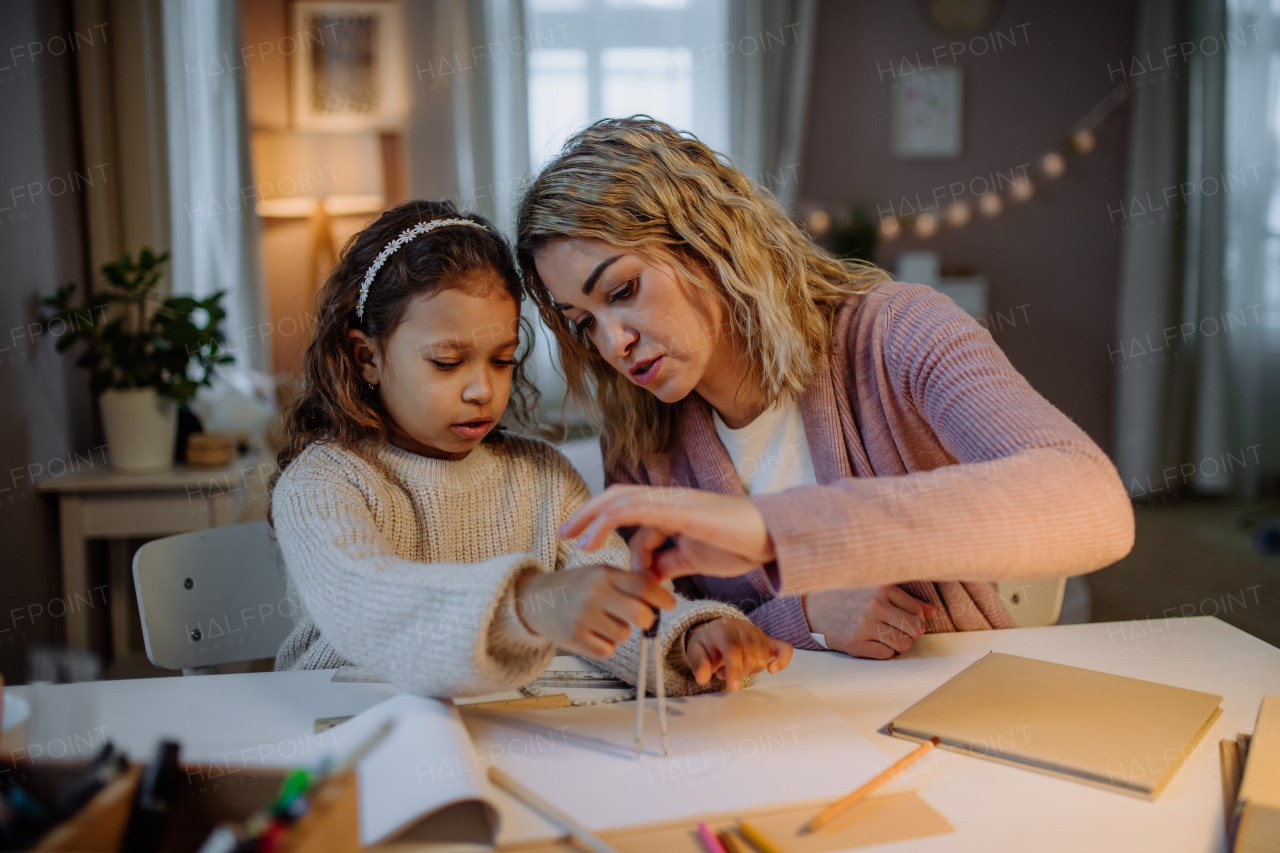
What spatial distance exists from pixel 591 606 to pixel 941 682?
0.39 metres

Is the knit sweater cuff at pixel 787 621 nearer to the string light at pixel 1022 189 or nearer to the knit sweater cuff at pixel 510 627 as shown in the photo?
the knit sweater cuff at pixel 510 627

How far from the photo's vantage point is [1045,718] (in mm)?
792

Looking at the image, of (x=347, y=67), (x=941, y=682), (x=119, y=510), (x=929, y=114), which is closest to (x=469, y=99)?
(x=347, y=67)

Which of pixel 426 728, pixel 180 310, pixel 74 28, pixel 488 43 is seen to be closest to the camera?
pixel 426 728

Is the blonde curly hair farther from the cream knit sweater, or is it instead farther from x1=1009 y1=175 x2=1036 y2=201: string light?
x1=1009 y1=175 x2=1036 y2=201: string light

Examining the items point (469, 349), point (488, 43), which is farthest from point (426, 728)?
point (488, 43)

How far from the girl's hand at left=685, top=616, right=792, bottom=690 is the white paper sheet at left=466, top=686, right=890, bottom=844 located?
0.03 m

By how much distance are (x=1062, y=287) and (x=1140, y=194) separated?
1.69 ft

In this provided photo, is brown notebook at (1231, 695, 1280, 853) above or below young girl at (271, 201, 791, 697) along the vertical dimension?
below

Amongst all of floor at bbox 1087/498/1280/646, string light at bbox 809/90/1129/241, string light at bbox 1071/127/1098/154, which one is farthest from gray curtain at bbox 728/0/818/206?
floor at bbox 1087/498/1280/646

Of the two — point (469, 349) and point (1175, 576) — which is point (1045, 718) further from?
point (1175, 576)

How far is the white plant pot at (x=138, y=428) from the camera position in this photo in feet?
6.96

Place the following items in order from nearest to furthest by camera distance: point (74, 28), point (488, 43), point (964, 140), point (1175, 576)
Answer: point (74, 28), point (1175, 576), point (488, 43), point (964, 140)

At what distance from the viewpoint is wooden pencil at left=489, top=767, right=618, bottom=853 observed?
59cm
